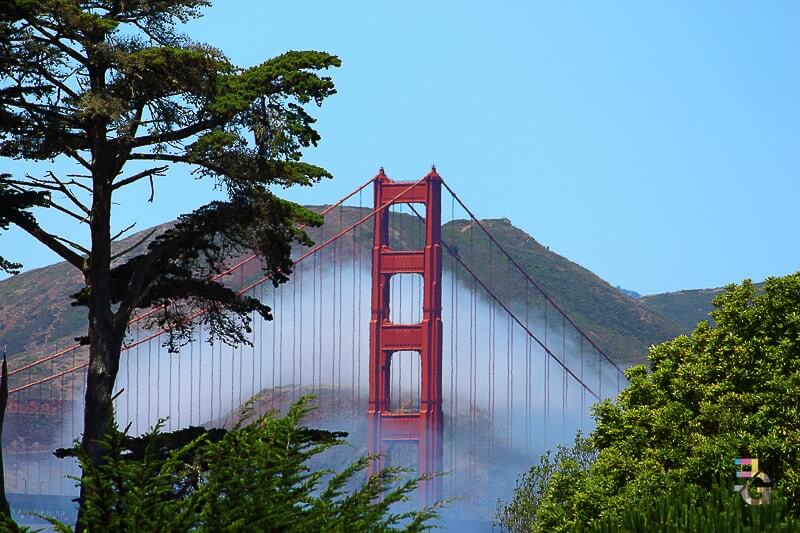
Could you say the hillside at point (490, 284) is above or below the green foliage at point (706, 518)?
above

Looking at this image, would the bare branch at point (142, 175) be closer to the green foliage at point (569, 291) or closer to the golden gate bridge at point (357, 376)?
the golden gate bridge at point (357, 376)

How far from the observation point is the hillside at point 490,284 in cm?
16375

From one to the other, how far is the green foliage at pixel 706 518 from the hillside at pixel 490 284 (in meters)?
138

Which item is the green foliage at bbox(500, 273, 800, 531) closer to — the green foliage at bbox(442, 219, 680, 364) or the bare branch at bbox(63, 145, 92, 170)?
the bare branch at bbox(63, 145, 92, 170)

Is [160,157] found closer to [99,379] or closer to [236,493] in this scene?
[99,379]

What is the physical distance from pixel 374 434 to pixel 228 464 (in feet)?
220

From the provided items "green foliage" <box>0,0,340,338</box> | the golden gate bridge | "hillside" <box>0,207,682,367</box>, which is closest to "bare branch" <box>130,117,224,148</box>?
"green foliage" <box>0,0,340,338</box>

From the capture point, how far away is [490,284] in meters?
158

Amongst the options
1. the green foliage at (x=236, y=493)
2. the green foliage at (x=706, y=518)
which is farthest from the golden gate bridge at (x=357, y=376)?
the green foliage at (x=236, y=493)

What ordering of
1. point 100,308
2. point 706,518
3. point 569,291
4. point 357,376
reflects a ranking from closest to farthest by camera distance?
1. point 706,518
2. point 100,308
3. point 357,376
4. point 569,291

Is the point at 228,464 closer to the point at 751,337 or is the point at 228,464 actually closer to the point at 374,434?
the point at 751,337

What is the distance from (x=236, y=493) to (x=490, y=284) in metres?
149

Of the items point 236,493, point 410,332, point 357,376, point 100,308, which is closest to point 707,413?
point 100,308

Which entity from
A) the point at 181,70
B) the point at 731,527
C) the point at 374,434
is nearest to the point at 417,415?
the point at 374,434
